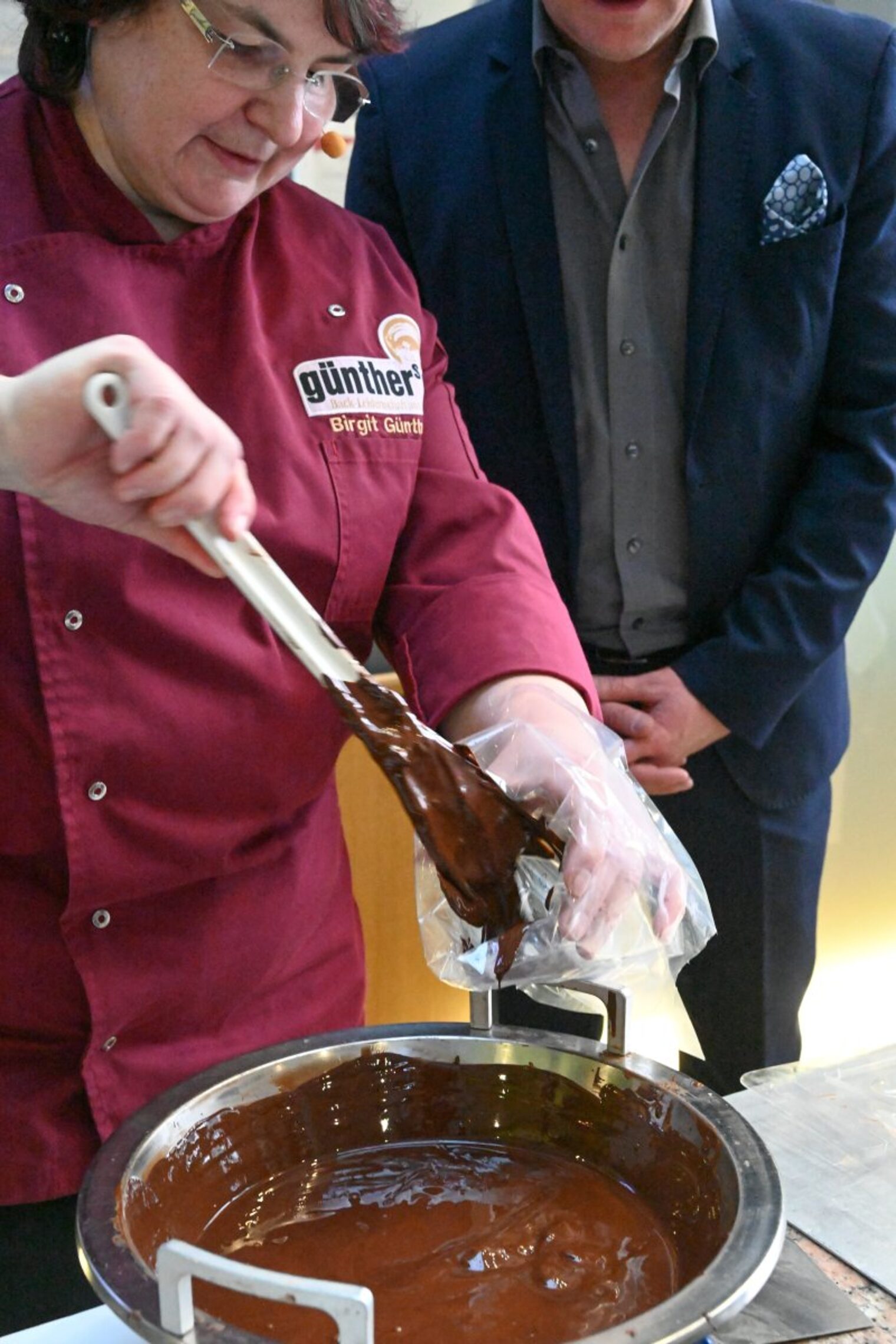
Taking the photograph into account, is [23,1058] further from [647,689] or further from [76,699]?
[647,689]

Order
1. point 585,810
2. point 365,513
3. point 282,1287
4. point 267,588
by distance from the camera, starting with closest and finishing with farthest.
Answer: point 282,1287 < point 267,588 < point 585,810 < point 365,513

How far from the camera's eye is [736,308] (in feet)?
6.15

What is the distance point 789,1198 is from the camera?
1054 mm

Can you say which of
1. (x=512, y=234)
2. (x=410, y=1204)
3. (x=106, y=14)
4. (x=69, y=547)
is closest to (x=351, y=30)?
(x=106, y=14)

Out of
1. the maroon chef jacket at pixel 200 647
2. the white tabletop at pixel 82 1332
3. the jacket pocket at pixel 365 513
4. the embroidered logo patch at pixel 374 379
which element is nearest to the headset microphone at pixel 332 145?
the maroon chef jacket at pixel 200 647

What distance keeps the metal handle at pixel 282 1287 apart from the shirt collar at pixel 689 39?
162 cm

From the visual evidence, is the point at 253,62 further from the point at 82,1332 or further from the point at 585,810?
the point at 82,1332

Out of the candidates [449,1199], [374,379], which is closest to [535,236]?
[374,379]

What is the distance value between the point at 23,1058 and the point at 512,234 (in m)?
1.22

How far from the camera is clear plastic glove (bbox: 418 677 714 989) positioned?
107 cm

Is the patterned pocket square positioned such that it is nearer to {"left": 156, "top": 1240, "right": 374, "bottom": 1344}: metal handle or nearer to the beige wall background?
{"left": 156, "top": 1240, "right": 374, "bottom": 1344}: metal handle

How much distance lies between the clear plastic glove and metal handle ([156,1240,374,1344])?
15.6 inches

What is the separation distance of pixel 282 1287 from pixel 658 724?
1323mm

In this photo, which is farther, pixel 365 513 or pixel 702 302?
pixel 702 302
